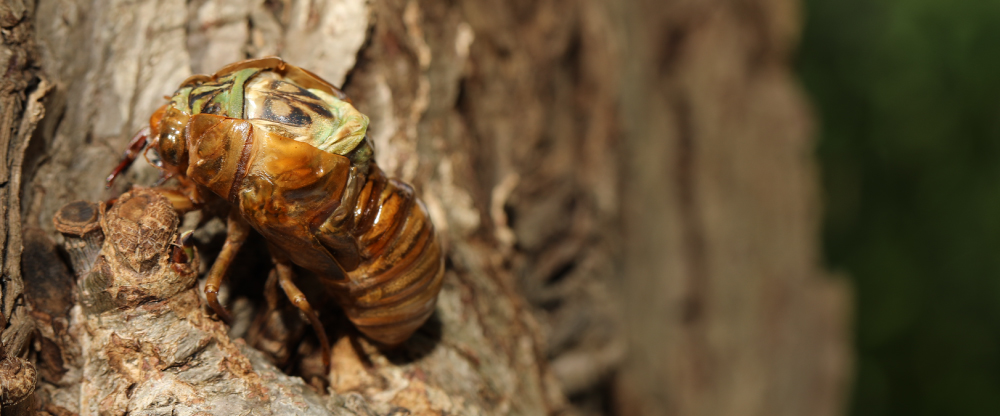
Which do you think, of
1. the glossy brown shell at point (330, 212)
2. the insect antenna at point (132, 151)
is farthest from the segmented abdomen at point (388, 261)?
the insect antenna at point (132, 151)

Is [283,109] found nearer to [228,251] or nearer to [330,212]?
[330,212]

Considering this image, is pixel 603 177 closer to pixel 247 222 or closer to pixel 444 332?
pixel 444 332

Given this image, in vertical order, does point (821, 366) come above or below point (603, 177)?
below

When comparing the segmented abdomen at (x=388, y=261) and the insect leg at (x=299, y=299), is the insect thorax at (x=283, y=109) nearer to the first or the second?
the segmented abdomen at (x=388, y=261)

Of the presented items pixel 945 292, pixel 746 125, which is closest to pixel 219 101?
pixel 746 125

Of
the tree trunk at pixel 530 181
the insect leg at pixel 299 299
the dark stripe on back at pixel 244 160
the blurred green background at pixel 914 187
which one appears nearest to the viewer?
the dark stripe on back at pixel 244 160

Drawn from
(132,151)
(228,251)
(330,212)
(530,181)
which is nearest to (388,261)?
(330,212)
